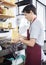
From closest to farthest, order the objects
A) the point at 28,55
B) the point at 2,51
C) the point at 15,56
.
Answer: the point at 2,51 → the point at 28,55 → the point at 15,56

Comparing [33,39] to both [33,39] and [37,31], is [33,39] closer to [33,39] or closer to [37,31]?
[33,39]

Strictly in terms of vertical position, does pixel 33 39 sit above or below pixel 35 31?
below

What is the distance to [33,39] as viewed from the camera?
2.33 m

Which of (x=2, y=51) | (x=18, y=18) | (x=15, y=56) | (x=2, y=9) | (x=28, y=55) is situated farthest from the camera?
(x=18, y=18)

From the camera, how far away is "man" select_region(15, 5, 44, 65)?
2.33 m

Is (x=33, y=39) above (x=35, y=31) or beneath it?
beneath

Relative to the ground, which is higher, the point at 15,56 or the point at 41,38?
the point at 41,38

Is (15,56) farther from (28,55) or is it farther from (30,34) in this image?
(30,34)

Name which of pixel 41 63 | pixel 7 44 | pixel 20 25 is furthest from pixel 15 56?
pixel 20 25

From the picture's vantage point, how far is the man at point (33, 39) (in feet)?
7.63

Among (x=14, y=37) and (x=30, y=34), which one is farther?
(x=14, y=37)

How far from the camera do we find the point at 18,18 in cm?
378

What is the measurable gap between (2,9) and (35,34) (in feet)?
2.34

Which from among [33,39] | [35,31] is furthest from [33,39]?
[35,31]
